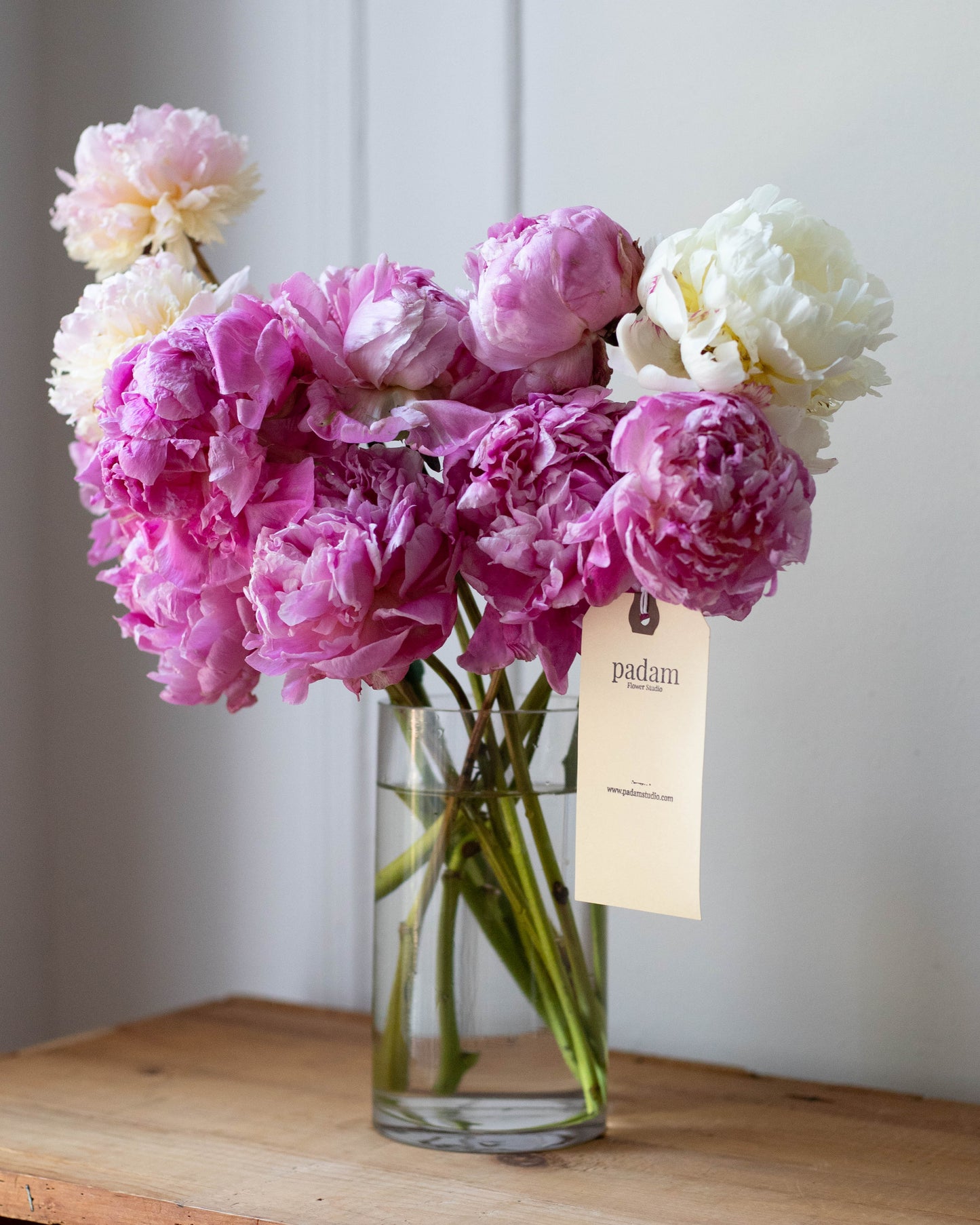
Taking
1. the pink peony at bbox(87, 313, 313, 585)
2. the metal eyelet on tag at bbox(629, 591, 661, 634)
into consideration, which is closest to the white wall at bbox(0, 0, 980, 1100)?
the metal eyelet on tag at bbox(629, 591, 661, 634)

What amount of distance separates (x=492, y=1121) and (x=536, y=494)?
1.29ft

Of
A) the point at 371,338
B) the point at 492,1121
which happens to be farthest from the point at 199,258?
the point at 492,1121

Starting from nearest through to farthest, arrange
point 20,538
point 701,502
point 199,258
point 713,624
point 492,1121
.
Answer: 1. point 701,502
2. point 492,1121
3. point 199,258
4. point 713,624
5. point 20,538

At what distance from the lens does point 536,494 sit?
2.21 ft

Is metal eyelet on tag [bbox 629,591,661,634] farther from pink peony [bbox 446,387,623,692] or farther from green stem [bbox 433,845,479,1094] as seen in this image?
green stem [bbox 433,845,479,1094]

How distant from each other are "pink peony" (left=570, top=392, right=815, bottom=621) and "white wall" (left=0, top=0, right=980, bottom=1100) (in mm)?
368

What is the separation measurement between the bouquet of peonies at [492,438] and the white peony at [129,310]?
0.03m

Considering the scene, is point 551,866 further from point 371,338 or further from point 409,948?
point 371,338

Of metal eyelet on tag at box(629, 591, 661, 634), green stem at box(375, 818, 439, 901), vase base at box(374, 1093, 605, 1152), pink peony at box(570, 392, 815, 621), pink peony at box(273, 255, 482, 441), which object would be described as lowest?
vase base at box(374, 1093, 605, 1152)

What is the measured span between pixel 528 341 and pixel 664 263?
80mm

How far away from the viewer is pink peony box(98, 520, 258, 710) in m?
0.76

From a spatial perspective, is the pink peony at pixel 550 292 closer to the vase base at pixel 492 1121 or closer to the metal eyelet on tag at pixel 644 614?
the metal eyelet on tag at pixel 644 614

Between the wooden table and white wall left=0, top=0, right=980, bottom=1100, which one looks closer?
the wooden table

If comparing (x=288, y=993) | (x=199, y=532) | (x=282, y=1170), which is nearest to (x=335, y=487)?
(x=199, y=532)
